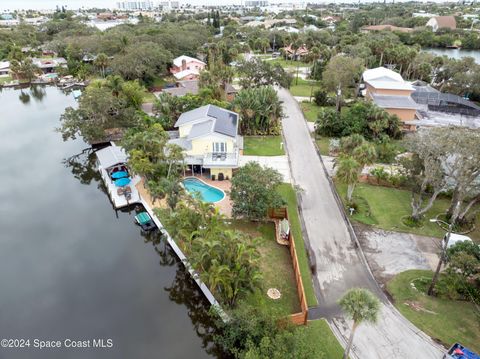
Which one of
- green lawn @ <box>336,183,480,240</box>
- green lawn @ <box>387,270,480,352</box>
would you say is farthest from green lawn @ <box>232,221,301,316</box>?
green lawn @ <box>336,183,480,240</box>

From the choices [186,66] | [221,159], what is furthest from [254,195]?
[186,66]

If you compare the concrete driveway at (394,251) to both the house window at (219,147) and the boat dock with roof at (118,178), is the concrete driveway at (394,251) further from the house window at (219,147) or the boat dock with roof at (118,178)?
the boat dock with roof at (118,178)

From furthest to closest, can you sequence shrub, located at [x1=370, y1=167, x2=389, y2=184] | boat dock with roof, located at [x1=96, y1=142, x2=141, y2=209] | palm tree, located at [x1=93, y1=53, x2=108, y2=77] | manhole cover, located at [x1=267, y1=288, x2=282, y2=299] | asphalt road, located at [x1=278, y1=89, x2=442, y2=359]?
palm tree, located at [x1=93, y1=53, x2=108, y2=77] → shrub, located at [x1=370, y1=167, x2=389, y2=184] → boat dock with roof, located at [x1=96, y1=142, x2=141, y2=209] → manhole cover, located at [x1=267, y1=288, x2=282, y2=299] → asphalt road, located at [x1=278, y1=89, x2=442, y2=359]

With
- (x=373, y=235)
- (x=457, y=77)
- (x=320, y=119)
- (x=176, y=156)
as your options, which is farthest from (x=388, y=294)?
(x=457, y=77)

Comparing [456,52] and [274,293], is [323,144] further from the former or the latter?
[456,52]

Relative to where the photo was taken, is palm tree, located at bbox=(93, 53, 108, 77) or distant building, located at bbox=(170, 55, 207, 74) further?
distant building, located at bbox=(170, 55, 207, 74)

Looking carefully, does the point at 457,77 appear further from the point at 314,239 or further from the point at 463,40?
the point at 463,40

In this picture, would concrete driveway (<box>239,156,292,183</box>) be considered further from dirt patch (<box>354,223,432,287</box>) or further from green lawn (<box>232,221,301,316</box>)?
dirt patch (<box>354,223,432,287</box>)
